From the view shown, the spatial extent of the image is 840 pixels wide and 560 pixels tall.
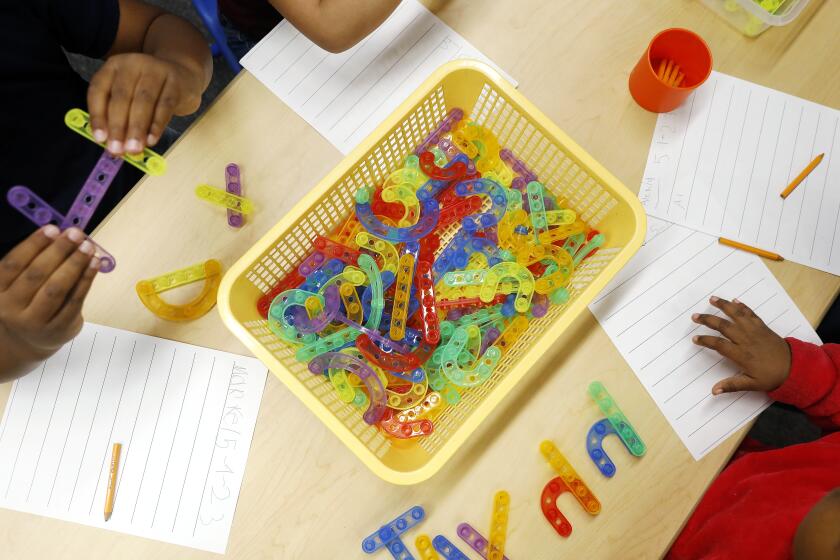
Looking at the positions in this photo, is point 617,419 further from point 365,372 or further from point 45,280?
point 45,280

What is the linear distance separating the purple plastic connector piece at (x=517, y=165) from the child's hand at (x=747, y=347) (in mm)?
279

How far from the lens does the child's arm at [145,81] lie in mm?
637

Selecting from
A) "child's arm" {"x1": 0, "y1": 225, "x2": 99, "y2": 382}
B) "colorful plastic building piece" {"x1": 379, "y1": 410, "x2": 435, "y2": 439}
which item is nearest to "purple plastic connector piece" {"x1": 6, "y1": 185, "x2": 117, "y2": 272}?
"child's arm" {"x1": 0, "y1": 225, "x2": 99, "y2": 382}

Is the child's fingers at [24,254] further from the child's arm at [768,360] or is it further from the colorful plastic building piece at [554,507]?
the child's arm at [768,360]

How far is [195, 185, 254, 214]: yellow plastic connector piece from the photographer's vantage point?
0.73 meters

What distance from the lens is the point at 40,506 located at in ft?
Answer: 2.23

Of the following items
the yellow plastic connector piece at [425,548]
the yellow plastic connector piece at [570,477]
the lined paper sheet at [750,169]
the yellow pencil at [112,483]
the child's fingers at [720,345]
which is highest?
the lined paper sheet at [750,169]

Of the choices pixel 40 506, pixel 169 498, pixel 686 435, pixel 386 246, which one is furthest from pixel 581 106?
pixel 40 506

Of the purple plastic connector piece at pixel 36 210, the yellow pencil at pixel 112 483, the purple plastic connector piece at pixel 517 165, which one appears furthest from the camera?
the purple plastic connector piece at pixel 517 165

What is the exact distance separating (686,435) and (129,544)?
69cm

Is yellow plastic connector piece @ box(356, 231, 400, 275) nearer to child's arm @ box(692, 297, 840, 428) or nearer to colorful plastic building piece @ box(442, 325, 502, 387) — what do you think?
colorful plastic building piece @ box(442, 325, 502, 387)

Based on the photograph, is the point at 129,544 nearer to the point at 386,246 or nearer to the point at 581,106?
the point at 386,246

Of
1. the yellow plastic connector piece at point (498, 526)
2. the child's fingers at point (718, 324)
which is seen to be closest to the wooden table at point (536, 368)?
the yellow plastic connector piece at point (498, 526)

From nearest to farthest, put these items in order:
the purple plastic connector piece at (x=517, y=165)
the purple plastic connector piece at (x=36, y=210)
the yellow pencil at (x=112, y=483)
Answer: the purple plastic connector piece at (x=36, y=210), the yellow pencil at (x=112, y=483), the purple plastic connector piece at (x=517, y=165)
